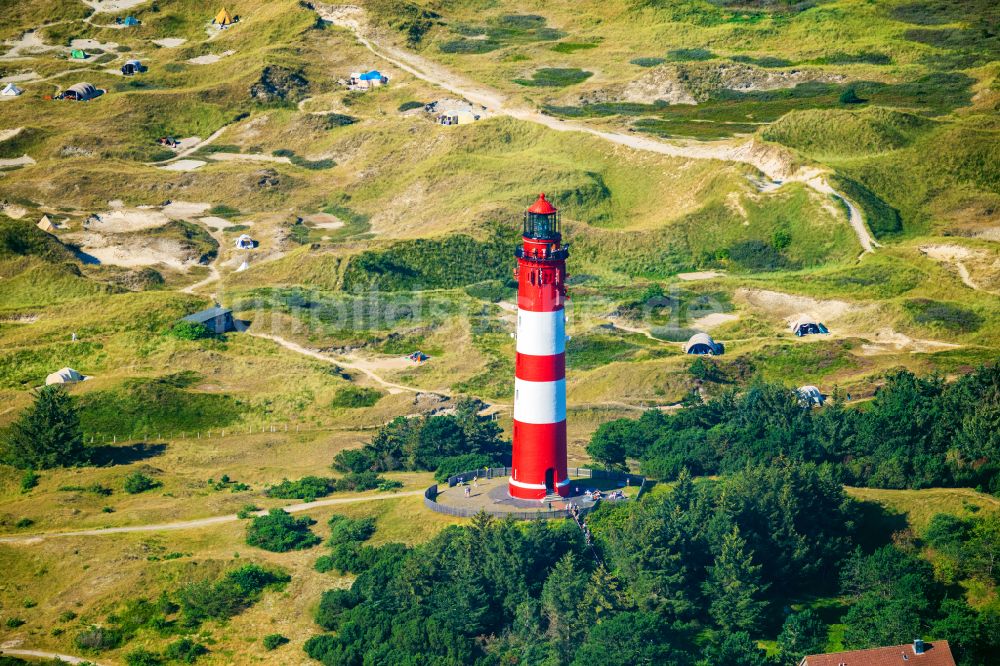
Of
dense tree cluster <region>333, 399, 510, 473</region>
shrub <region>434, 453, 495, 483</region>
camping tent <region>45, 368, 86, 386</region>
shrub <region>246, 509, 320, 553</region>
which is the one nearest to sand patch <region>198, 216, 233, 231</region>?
camping tent <region>45, 368, 86, 386</region>

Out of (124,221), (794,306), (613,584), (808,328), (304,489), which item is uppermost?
(613,584)

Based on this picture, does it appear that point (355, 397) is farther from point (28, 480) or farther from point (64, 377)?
point (28, 480)

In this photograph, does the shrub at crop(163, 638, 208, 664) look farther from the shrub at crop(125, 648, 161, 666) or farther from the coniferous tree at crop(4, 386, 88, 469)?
the coniferous tree at crop(4, 386, 88, 469)

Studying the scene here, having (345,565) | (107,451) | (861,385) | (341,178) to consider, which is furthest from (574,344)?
(341,178)

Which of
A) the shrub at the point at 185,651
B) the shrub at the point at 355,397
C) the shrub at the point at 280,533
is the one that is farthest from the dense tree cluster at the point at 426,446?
the shrub at the point at 185,651

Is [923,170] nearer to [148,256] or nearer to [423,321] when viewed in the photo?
[423,321]

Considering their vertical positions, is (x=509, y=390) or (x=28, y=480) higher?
(x=28, y=480)

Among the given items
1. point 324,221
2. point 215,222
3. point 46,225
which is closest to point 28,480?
point 46,225
